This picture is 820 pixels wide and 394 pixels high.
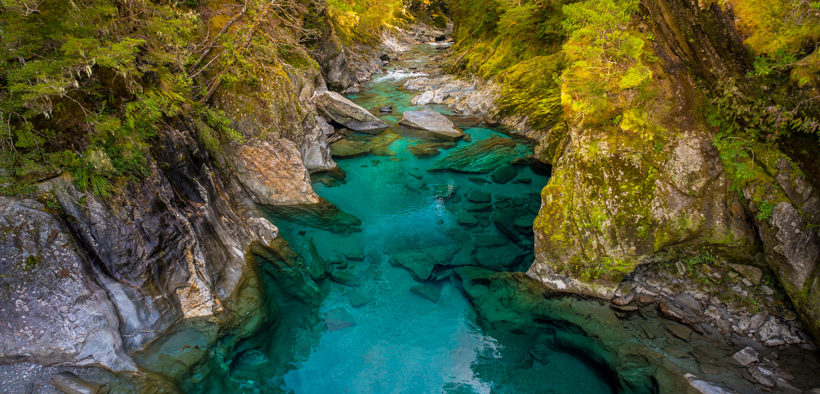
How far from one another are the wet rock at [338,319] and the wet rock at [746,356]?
6.32m

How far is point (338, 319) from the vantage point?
728 centimetres

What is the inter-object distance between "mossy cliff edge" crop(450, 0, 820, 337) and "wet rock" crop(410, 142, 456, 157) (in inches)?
250

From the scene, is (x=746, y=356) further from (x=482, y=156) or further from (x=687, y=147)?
(x=482, y=156)

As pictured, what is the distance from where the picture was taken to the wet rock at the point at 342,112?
15.3 metres

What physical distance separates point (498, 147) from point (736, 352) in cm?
955

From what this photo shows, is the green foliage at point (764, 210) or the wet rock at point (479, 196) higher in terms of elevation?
the green foliage at point (764, 210)

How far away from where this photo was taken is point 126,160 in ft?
18.9

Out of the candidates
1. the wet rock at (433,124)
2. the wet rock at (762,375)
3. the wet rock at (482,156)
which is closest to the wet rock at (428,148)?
the wet rock at (482,156)

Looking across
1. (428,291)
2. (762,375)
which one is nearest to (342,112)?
(428,291)

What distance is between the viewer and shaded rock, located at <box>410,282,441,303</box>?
25.8 feet

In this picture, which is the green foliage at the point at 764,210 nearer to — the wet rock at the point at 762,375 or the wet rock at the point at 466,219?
the wet rock at the point at 762,375

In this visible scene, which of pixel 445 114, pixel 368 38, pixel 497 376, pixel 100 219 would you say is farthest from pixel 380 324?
pixel 368 38

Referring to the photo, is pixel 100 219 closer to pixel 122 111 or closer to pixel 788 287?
pixel 122 111

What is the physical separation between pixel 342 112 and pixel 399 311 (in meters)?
10.1
